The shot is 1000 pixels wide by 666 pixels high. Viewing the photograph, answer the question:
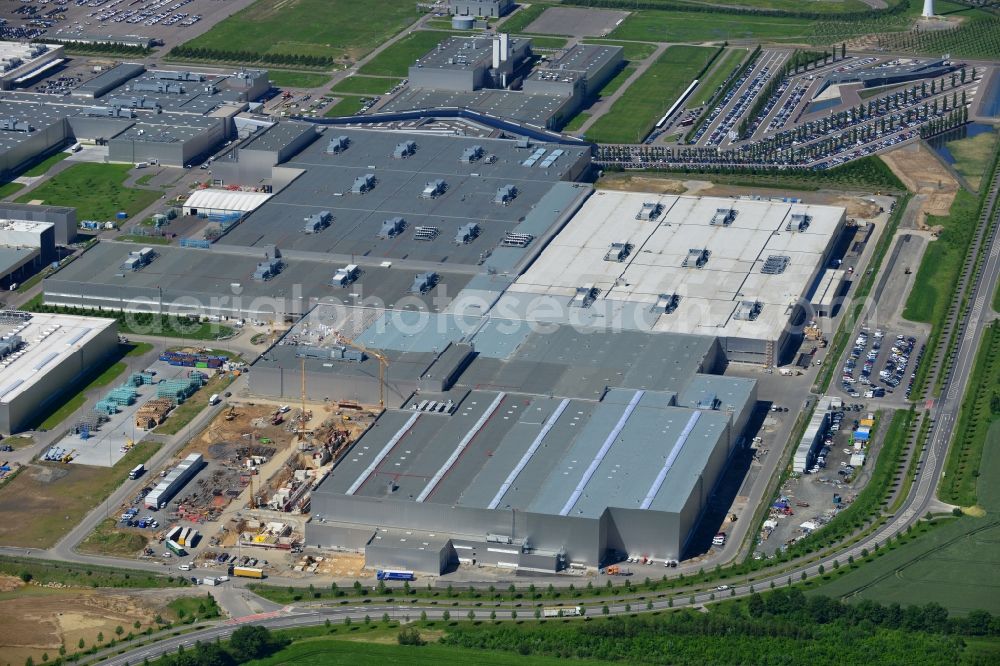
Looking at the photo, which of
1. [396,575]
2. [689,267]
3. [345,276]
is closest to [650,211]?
[689,267]

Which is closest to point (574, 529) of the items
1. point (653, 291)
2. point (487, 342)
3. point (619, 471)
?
point (619, 471)

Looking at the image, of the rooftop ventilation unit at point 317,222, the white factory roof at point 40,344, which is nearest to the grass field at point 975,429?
the rooftop ventilation unit at point 317,222

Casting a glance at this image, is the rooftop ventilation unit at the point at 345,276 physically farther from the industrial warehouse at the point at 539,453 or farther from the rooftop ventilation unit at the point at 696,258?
the rooftop ventilation unit at the point at 696,258

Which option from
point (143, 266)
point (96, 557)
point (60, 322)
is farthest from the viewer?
point (143, 266)

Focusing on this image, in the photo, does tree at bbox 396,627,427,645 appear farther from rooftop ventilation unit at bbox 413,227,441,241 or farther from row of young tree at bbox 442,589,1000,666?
rooftop ventilation unit at bbox 413,227,441,241

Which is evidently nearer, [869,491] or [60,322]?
[869,491]

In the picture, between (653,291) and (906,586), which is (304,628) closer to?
(906,586)
